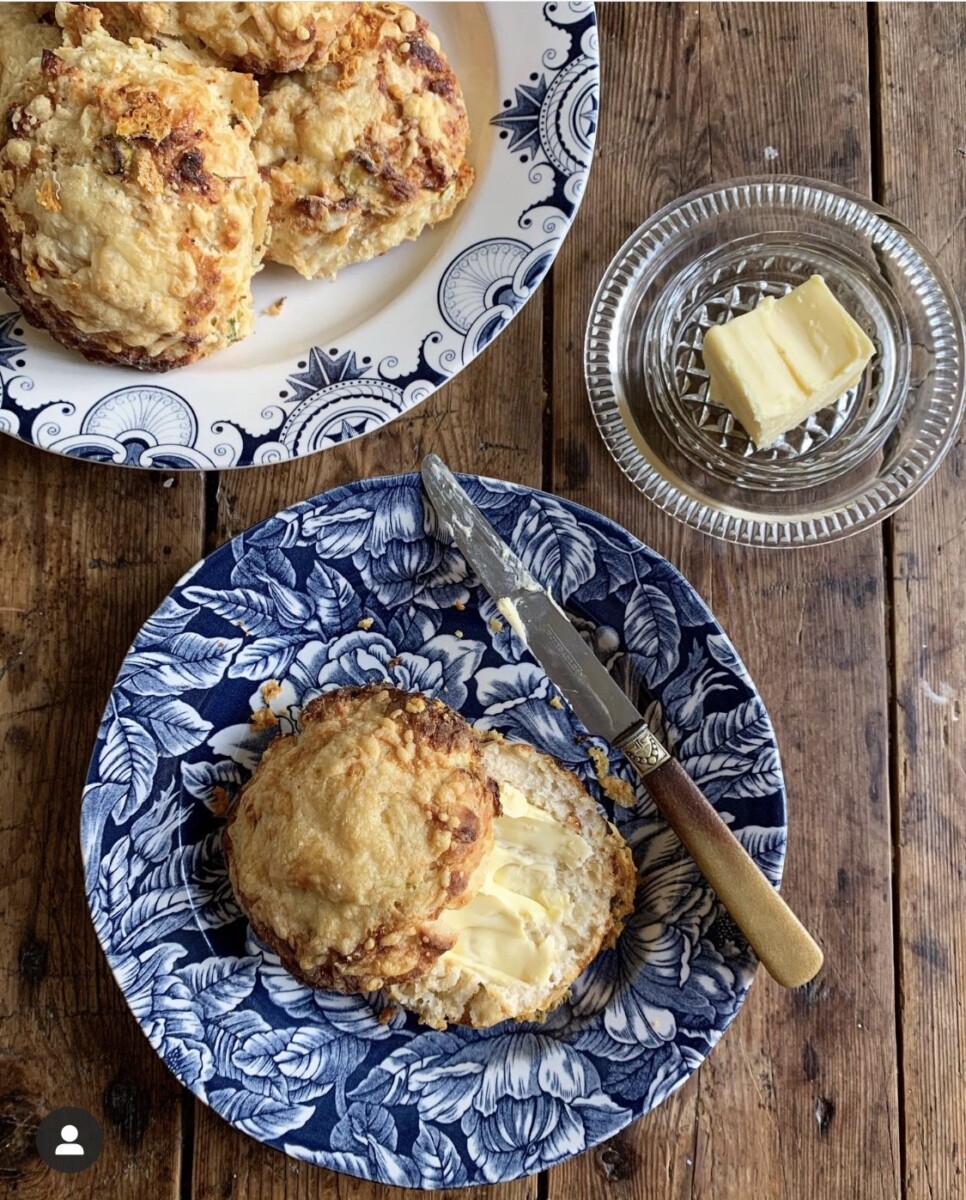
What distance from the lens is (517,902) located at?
201 centimetres

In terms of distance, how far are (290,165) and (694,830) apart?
52.5 inches

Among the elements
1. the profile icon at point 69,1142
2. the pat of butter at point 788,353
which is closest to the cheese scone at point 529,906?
the profile icon at point 69,1142

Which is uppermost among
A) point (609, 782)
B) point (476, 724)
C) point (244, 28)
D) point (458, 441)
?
point (244, 28)

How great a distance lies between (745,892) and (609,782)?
0.34 m

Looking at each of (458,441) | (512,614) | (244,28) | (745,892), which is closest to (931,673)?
(745,892)

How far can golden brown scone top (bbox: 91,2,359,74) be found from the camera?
1.75 metres

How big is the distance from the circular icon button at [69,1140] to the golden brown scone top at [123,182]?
57.6 inches

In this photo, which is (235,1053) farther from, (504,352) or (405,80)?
(405,80)

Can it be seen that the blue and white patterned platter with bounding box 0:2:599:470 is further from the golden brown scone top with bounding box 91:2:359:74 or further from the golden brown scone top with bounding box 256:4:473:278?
the golden brown scone top with bounding box 91:2:359:74

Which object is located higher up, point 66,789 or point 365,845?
point 365,845

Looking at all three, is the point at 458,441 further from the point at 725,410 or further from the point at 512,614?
the point at 725,410

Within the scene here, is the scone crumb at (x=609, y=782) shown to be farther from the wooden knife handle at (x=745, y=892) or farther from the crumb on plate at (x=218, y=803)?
the crumb on plate at (x=218, y=803)

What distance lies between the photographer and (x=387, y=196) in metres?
1.92

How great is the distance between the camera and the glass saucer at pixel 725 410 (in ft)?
7.34
